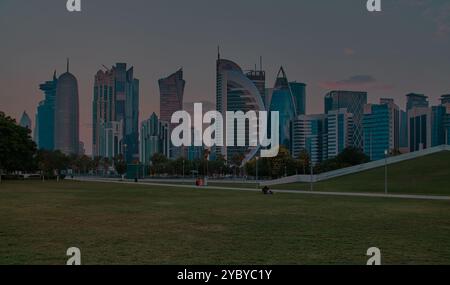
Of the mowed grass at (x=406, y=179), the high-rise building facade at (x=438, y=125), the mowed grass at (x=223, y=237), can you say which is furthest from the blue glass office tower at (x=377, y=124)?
the mowed grass at (x=223, y=237)

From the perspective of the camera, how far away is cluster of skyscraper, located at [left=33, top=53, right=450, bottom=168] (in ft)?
85.2

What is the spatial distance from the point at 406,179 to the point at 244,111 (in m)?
25.4

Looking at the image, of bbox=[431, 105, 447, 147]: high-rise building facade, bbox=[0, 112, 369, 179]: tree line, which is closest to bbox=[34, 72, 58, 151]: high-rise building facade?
bbox=[0, 112, 369, 179]: tree line

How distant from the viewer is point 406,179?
52.8 meters

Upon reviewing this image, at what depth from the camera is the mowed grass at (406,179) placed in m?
45.8

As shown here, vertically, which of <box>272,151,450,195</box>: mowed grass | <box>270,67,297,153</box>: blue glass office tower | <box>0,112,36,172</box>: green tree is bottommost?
<box>272,151,450,195</box>: mowed grass

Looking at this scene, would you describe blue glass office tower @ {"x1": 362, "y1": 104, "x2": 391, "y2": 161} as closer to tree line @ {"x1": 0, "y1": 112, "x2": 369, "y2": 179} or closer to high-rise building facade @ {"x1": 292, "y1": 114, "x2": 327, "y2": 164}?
tree line @ {"x1": 0, "y1": 112, "x2": 369, "y2": 179}

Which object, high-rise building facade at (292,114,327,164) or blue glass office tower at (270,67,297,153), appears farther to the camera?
high-rise building facade at (292,114,327,164)

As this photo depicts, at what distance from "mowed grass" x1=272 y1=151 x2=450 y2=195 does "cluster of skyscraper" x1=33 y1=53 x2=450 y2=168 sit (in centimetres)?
281

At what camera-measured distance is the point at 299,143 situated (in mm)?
168125

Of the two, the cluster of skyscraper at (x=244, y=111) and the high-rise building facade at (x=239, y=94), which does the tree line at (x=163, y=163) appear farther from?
the high-rise building facade at (x=239, y=94)
